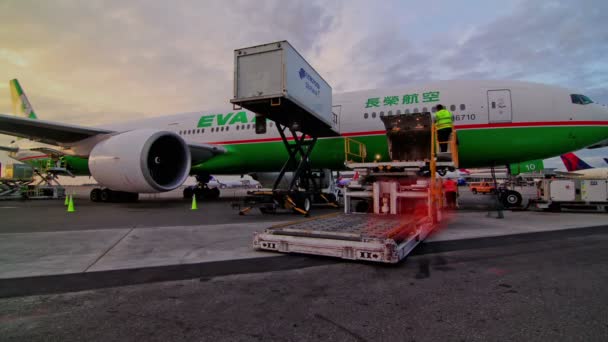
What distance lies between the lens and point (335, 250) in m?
3.63

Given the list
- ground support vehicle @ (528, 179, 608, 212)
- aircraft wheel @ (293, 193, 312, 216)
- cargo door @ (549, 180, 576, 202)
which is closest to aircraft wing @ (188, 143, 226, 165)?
aircraft wheel @ (293, 193, 312, 216)

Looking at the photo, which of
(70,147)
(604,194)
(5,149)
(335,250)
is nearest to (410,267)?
(335,250)

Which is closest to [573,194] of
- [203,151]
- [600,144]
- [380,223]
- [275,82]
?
[600,144]

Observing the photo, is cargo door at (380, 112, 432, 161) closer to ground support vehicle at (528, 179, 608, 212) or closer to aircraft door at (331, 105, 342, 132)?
aircraft door at (331, 105, 342, 132)

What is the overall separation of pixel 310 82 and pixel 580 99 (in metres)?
7.04

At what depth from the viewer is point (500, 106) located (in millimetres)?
8523

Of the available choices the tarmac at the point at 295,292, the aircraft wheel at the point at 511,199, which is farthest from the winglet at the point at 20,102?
the aircraft wheel at the point at 511,199

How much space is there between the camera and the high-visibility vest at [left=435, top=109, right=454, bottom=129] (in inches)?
260

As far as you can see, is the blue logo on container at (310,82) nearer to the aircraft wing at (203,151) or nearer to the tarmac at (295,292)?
the tarmac at (295,292)

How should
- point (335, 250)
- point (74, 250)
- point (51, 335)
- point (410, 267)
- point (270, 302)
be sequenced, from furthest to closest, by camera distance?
point (74, 250)
point (335, 250)
point (410, 267)
point (270, 302)
point (51, 335)

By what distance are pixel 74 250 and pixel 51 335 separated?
9.20 ft

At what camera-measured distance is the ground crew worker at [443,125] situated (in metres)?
6.62

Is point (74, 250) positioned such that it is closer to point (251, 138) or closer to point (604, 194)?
point (251, 138)

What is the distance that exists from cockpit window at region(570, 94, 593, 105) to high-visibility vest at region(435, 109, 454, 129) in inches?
172
